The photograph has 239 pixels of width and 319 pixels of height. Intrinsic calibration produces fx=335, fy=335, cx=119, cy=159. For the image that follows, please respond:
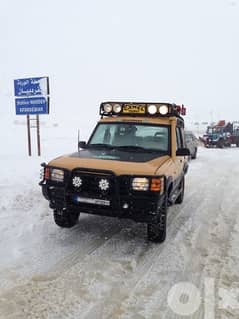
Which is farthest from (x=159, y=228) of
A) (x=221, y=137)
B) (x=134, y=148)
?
(x=221, y=137)

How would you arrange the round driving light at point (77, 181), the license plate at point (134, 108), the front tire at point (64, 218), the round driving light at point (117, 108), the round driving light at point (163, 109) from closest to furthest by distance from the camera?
the round driving light at point (77, 181) → the front tire at point (64, 218) → the round driving light at point (163, 109) → the license plate at point (134, 108) → the round driving light at point (117, 108)

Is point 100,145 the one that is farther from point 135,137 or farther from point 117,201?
point 117,201

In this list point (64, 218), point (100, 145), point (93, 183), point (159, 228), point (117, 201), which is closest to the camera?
point (117, 201)

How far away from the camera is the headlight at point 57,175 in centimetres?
504

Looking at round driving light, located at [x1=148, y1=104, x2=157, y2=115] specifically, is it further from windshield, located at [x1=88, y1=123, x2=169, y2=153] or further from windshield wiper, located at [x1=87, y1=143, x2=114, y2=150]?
windshield wiper, located at [x1=87, y1=143, x2=114, y2=150]

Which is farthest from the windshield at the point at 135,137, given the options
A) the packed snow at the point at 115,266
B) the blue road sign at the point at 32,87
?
the blue road sign at the point at 32,87

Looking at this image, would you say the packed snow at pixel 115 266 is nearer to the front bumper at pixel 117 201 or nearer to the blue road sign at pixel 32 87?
the front bumper at pixel 117 201

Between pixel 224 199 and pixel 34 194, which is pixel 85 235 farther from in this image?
pixel 224 199

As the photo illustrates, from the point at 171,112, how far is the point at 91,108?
94967mm

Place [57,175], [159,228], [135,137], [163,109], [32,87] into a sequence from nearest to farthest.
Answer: [57,175]
[159,228]
[135,137]
[163,109]
[32,87]

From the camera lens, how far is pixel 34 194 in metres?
7.92

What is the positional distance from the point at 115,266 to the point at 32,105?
467 inches

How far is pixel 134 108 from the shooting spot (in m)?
6.65

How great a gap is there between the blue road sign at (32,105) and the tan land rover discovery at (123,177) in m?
9.17
